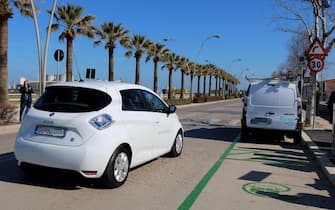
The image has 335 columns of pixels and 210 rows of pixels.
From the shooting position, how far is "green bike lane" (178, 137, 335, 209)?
234 inches

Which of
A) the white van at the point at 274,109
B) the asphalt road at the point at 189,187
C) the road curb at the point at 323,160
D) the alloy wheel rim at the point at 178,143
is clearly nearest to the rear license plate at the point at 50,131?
the asphalt road at the point at 189,187

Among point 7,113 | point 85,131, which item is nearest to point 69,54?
point 7,113

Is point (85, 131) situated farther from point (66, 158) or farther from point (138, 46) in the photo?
point (138, 46)

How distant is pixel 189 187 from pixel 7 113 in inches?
473

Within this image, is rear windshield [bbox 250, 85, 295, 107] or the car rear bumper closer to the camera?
the car rear bumper

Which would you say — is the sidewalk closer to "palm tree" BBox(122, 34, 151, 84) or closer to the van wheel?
the van wheel

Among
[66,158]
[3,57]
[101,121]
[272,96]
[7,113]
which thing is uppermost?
[3,57]

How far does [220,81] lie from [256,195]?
111m

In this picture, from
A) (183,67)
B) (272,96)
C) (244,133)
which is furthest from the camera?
(183,67)

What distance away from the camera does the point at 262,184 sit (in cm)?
719

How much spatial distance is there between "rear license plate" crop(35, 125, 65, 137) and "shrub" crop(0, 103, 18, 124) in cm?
1088

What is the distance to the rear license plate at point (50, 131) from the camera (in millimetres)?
6273

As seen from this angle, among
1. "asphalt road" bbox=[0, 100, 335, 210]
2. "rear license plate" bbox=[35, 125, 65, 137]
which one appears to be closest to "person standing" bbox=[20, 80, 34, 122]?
"asphalt road" bbox=[0, 100, 335, 210]

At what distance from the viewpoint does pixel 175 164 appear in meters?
8.67
